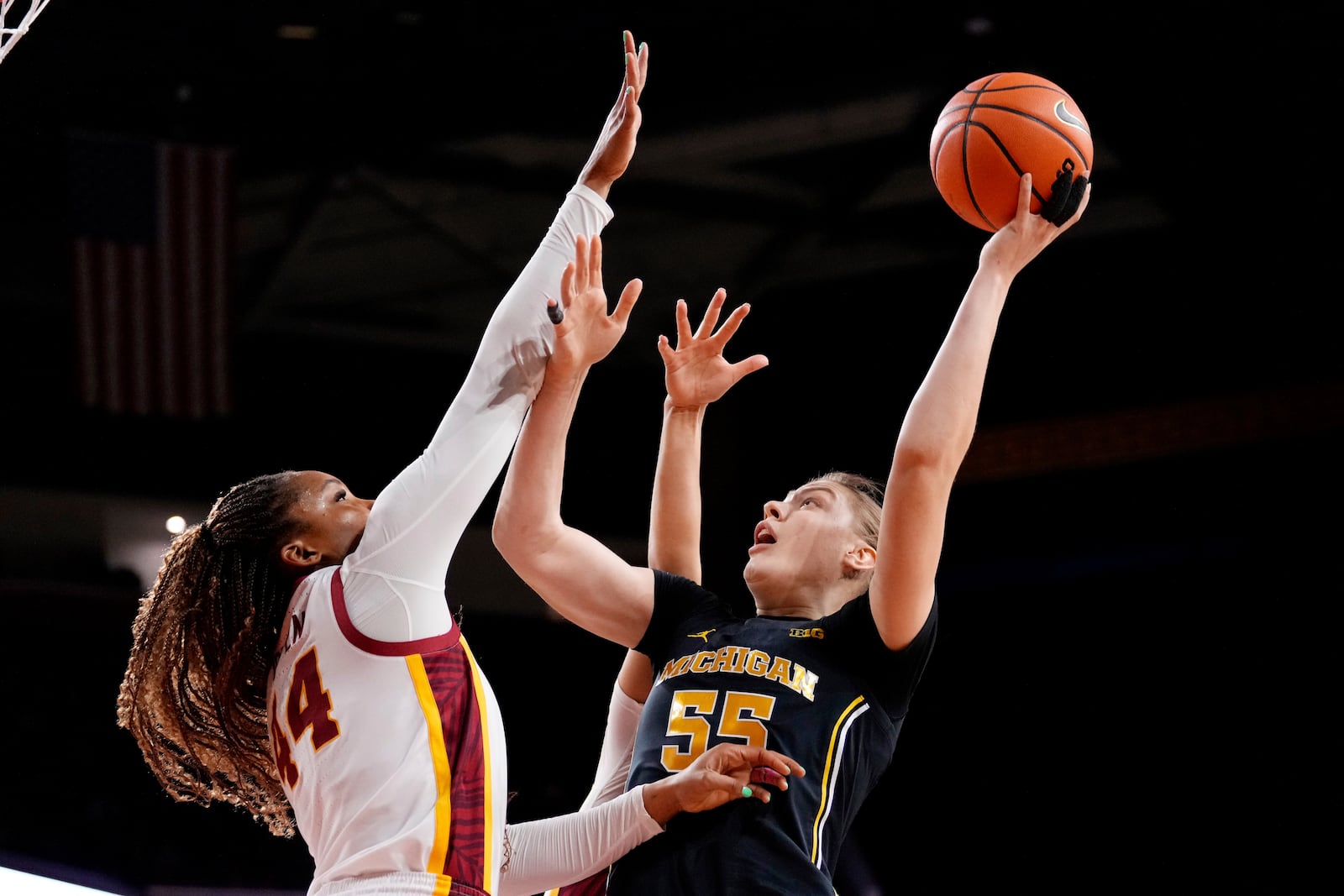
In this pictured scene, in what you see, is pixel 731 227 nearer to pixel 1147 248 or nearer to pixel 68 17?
pixel 1147 248

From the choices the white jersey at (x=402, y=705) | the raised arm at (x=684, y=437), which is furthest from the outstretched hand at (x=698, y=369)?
the white jersey at (x=402, y=705)

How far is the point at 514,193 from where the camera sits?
9.12 metres

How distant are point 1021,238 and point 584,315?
85 cm

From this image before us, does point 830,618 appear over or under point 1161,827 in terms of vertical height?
under

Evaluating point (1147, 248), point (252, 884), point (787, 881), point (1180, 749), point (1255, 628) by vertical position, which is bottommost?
point (787, 881)

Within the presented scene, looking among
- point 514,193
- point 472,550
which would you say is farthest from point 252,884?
point 514,193

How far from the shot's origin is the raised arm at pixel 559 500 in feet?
8.32

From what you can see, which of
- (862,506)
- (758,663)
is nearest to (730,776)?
(758,663)

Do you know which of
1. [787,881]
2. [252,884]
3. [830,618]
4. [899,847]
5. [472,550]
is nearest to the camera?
[787,881]

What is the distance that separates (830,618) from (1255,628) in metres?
6.30

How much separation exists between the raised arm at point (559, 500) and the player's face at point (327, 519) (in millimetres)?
306

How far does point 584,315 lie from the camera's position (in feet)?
8.35

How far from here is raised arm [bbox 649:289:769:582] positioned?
319cm

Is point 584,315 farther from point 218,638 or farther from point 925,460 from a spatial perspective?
point 218,638
